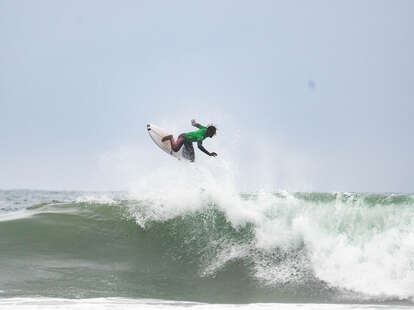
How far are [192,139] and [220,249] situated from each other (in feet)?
10.2

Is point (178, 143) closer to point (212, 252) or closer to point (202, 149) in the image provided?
point (202, 149)

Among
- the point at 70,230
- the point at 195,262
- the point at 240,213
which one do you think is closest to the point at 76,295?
the point at 195,262

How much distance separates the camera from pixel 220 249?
9.82 m

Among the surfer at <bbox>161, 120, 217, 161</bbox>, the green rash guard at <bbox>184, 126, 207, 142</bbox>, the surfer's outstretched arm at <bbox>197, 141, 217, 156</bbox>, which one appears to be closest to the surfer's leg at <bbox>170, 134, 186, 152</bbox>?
the surfer at <bbox>161, 120, 217, 161</bbox>

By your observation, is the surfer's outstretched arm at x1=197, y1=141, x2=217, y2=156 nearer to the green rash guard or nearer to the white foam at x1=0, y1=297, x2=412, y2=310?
the green rash guard

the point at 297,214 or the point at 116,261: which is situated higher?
the point at 297,214

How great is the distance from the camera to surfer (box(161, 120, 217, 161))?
1136cm

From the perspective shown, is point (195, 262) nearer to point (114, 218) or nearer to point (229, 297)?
point (229, 297)

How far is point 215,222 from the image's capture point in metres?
10.8

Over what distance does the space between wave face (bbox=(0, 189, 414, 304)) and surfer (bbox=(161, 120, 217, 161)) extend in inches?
41.5

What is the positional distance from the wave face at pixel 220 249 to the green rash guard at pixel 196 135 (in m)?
1.29

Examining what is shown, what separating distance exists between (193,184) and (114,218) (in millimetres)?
2007

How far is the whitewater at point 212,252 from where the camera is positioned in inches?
300

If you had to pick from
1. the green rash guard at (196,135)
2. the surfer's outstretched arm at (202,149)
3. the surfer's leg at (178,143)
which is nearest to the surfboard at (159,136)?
the surfer's leg at (178,143)
